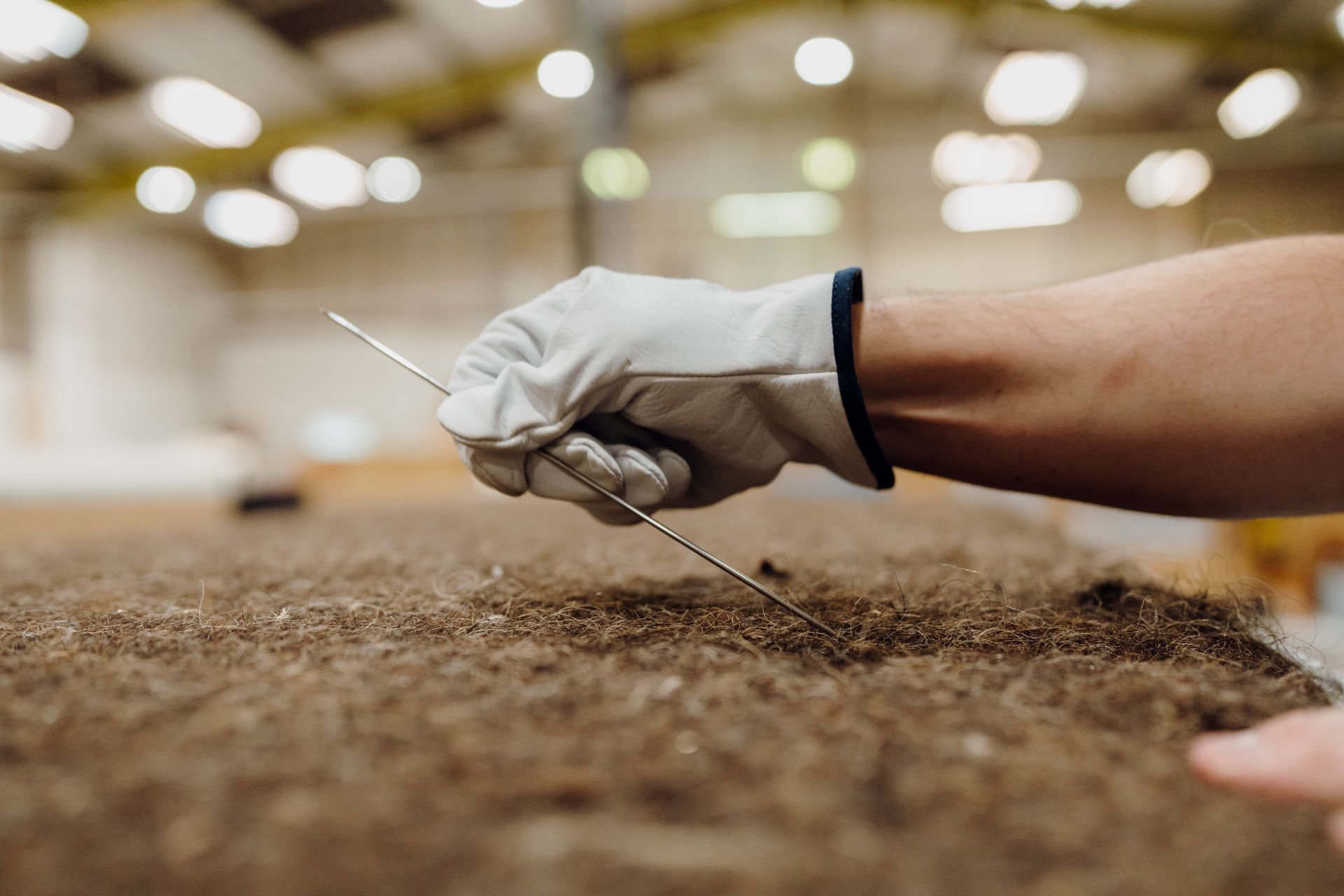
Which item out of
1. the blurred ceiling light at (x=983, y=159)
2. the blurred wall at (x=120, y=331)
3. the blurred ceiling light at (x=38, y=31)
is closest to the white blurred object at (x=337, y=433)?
the blurred wall at (x=120, y=331)

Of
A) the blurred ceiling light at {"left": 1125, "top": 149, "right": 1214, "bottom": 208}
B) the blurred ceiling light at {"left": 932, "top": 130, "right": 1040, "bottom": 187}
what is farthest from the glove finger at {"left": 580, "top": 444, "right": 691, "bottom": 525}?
the blurred ceiling light at {"left": 1125, "top": 149, "right": 1214, "bottom": 208}

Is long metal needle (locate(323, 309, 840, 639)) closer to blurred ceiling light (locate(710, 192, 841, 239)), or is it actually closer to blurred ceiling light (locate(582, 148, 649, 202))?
blurred ceiling light (locate(582, 148, 649, 202))

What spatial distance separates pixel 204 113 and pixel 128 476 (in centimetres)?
291

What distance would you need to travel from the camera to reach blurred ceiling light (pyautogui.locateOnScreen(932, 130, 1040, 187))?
574cm

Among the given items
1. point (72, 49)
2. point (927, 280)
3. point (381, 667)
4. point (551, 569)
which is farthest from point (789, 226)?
point (381, 667)

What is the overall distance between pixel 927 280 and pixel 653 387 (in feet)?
19.9

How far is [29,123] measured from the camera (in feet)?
16.5

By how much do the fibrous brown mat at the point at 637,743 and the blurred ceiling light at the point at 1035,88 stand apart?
5474mm

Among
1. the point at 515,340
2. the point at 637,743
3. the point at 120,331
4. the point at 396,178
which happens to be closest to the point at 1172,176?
the point at 396,178

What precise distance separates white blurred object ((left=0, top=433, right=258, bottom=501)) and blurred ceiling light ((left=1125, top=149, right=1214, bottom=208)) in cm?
610

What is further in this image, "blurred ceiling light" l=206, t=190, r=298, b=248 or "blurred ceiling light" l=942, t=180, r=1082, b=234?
"blurred ceiling light" l=206, t=190, r=298, b=248

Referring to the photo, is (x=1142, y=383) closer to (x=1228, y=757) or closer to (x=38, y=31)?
(x=1228, y=757)

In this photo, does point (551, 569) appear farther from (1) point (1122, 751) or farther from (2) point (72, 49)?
(2) point (72, 49)

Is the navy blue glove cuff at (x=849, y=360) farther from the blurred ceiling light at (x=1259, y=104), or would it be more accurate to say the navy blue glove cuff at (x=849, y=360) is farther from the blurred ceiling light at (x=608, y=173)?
the blurred ceiling light at (x=1259, y=104)
